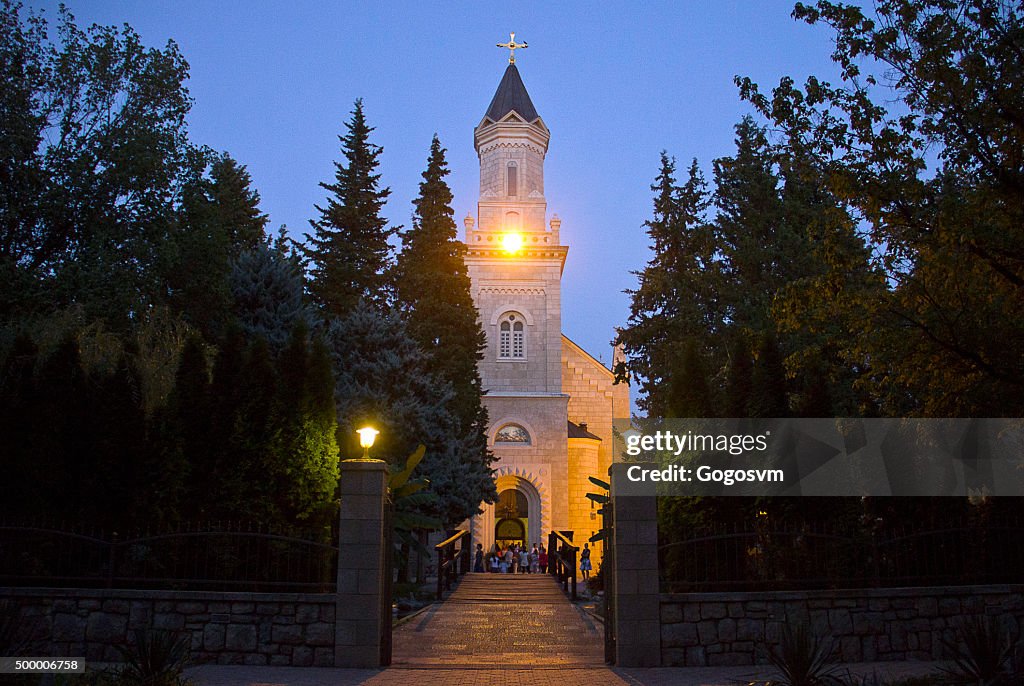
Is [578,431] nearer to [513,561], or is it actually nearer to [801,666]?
[513,561]

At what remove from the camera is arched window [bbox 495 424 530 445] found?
41469mm

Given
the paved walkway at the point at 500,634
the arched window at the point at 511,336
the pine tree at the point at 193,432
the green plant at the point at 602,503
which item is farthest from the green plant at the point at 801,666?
the arched window at the point at 511,336

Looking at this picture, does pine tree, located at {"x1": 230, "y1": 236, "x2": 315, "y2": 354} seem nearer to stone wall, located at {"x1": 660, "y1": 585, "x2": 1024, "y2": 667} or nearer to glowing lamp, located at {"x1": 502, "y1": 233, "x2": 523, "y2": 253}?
stone wall, located at {"x1": 660, "y1": 585, "x2": 1024, "y2": 667}

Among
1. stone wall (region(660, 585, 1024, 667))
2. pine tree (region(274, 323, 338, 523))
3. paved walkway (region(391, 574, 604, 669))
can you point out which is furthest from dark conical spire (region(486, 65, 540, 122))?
stone wall (region(660, 585, 1024, 667))

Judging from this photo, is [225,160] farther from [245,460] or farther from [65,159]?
[245,460]

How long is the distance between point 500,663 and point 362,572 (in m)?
2.13

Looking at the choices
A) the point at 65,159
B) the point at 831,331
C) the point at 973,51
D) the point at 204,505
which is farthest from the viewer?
the point at 65,159

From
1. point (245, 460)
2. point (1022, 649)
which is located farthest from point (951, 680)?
point (245, 460)

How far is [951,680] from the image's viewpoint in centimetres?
819

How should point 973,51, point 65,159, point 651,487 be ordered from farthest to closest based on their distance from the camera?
1. point 65,159
2. point 973,51
3. point 651,487

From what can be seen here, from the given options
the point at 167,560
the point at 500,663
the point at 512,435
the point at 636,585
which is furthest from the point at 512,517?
Result: the point at 636,585

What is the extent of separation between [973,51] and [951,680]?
8497mm

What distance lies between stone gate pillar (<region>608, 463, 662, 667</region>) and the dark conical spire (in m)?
34.2

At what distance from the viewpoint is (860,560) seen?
11.2 metres
